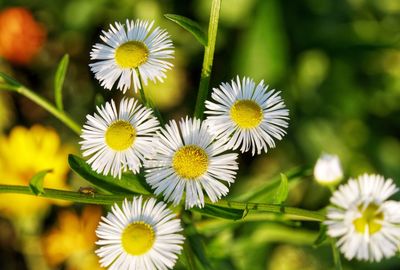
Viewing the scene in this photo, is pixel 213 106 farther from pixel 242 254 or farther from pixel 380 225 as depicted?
pixel 242 254

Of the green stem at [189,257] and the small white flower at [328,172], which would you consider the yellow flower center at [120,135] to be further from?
the small white flower at [328,172]

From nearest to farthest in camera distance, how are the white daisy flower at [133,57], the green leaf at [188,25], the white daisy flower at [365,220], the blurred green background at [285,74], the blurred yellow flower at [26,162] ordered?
the white daisy flower at [365,220]
the green leaf at [188,25]
the white daisy flower at [133,57]
the blurred yellow flower at [26,162]
the blurred green background at [285,74]

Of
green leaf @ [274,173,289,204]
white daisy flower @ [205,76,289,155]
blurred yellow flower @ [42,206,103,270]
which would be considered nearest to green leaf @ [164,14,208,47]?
white daisy flower @ [205,76,289,155]

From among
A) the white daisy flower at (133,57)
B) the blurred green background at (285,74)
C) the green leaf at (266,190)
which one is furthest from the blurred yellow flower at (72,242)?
the white daisy flower at (133,57)

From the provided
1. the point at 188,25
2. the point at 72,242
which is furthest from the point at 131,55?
the point at 72,242

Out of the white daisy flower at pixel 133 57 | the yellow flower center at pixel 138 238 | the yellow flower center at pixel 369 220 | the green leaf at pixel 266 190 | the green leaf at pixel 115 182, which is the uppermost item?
the white daisy flower at pixel 133 57

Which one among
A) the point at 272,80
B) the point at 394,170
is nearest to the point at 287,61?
the point at 272,80

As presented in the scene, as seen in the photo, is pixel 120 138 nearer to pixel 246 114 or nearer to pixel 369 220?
pixel 246 114
